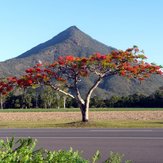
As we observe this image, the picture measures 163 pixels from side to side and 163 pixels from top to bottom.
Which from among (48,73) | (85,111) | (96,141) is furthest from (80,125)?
(96,141)

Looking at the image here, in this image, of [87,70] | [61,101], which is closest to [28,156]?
[87,70]

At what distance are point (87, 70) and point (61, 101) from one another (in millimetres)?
85418

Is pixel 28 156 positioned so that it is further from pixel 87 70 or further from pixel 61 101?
pixel 61 101

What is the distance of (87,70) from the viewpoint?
28484 mm

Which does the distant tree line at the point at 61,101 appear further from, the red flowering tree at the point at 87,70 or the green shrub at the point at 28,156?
the green shrub at the point at 28,156

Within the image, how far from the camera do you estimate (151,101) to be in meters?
93.2

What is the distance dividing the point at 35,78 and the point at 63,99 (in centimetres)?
8444

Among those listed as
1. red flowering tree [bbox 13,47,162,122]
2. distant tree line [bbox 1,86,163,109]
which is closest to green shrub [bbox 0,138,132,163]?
red flowering tree [bbox 13,47,162,122]

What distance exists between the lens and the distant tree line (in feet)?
307

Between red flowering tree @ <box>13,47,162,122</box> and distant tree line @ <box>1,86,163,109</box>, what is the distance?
6428 centimetres

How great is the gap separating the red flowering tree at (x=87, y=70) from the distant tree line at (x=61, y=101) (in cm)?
6428

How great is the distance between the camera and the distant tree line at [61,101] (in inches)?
3684

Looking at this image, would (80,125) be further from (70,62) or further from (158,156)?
(158,156)

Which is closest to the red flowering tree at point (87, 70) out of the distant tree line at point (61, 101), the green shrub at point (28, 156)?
the green shrub at point (28, 156)
